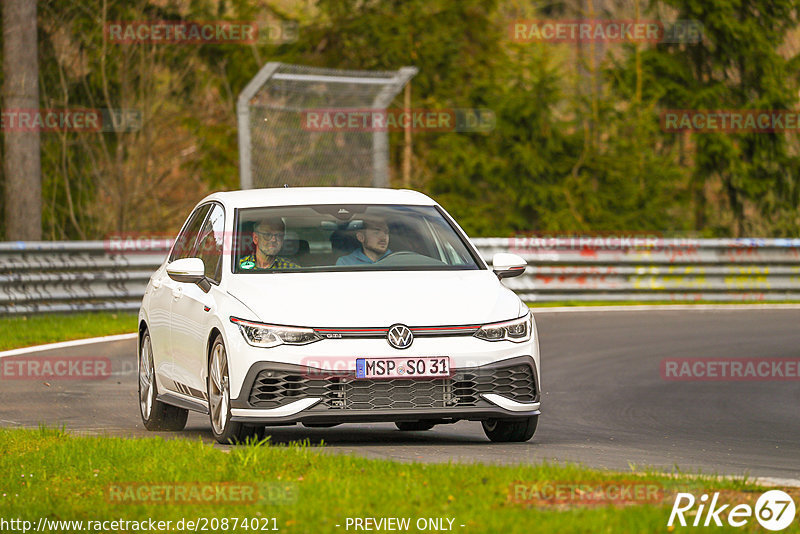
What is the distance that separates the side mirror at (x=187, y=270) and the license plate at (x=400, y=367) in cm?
143

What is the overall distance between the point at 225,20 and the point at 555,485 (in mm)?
23884

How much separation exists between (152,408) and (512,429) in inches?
106

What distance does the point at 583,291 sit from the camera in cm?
2366

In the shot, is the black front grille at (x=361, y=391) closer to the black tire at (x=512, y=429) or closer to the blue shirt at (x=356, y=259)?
the black tire at (x=512, y=429)

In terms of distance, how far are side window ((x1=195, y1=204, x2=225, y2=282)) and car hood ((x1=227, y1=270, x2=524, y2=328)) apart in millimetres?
454

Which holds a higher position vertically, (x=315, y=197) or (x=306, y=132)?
(x=315, y=197)

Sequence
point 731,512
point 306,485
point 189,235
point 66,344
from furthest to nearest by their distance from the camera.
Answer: point 66,344 < point 189,235 < point 306,485 < point 731,512

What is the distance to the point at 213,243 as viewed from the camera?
1047 cm

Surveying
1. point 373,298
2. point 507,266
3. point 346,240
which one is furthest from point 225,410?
point 507,266

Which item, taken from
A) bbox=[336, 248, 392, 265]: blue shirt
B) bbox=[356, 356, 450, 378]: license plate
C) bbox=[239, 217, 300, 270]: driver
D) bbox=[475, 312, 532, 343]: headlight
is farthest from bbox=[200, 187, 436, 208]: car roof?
bbox=[356, 356, 450, 378]: license plate

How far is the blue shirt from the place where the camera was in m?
9.95

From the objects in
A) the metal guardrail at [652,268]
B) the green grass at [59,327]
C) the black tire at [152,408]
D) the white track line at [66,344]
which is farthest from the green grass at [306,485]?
the metal guardrail at [652,268]

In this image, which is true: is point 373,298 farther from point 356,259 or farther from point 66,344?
point 66,344

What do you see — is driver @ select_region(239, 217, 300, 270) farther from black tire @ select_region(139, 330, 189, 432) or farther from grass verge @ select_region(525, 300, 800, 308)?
grass verge @ select_region(525, 300, 800, 308)
